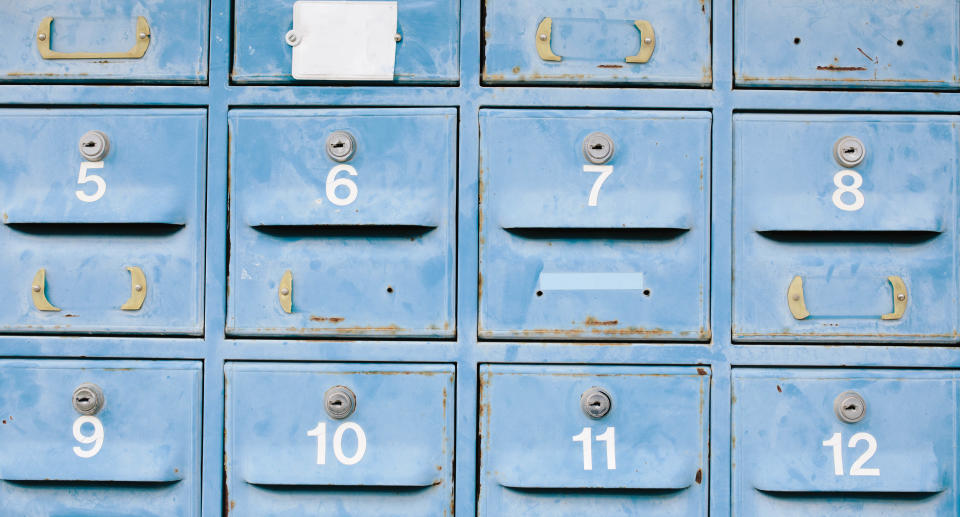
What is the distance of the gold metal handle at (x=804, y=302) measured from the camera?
136 cm

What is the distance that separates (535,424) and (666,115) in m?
0.72

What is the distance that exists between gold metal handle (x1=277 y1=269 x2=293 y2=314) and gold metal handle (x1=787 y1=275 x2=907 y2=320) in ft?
3.51

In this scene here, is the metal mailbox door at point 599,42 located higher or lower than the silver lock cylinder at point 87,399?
higher

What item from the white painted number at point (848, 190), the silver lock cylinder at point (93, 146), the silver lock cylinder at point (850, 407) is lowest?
the silver lock cylinder at point (850, 407)

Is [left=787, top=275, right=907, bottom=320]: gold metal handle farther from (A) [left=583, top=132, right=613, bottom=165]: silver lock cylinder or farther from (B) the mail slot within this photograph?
(B) the mail slot

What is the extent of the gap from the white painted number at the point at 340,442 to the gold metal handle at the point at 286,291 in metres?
0.26

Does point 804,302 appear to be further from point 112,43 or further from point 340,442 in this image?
point 112,43

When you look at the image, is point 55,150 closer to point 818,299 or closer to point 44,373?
point 44,373

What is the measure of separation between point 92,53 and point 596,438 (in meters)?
1.38

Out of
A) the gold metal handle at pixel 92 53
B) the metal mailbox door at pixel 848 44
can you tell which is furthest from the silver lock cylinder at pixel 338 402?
the metal mailbox door at pixel 848 44

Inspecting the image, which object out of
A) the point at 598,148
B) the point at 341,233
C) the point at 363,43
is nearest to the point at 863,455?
the point at 598,148

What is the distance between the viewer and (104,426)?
4.50ft

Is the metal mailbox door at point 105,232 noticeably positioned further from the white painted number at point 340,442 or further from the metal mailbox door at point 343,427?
the white painted number at point 340,442

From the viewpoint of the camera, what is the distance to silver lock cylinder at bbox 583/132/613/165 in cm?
134
